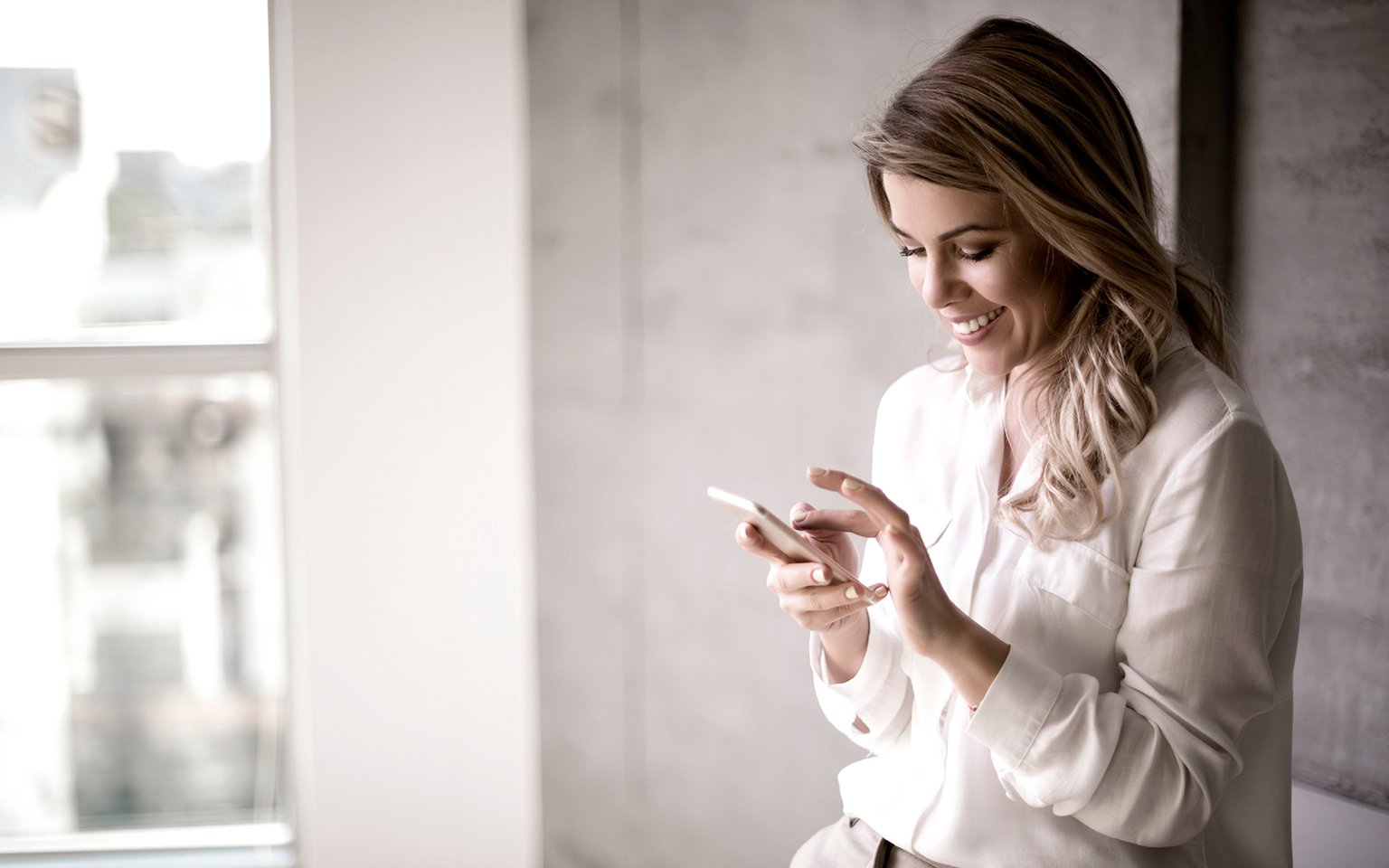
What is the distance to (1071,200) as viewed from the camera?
1.30m

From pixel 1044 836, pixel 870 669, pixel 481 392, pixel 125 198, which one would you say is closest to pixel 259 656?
pixel 481 392

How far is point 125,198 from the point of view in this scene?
2.75 m

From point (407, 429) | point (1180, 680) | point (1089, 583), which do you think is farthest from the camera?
point (407, 429)

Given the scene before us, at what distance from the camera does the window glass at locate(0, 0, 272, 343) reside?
2717 millimetres

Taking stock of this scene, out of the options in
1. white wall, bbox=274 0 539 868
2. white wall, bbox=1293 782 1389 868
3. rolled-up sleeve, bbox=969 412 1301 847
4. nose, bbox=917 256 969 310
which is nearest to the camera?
rolled-up sleeve, bbox=969 412 1301 847

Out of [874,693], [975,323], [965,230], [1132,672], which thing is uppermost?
[965,230]

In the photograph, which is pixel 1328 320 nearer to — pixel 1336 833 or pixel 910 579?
pixel 1336 833

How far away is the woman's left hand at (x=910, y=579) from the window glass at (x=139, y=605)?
6.76 ft

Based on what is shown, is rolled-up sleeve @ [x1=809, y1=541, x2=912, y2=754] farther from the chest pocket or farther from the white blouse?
the chest pocket

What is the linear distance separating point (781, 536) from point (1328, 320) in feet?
3.53

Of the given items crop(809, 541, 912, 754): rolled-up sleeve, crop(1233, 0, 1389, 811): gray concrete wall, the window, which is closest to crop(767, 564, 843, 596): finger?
crop(809, 541, 912, 754): rolled-up sleeve

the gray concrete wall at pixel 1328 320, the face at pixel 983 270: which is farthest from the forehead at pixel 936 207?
the gray concrete wall at pixel 1328 320

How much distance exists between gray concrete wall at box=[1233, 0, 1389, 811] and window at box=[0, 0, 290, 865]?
2.30 metres

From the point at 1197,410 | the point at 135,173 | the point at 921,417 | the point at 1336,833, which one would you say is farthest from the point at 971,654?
the point at 135,173
